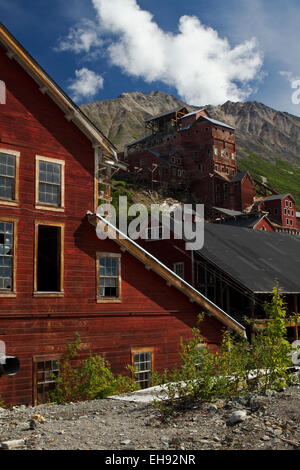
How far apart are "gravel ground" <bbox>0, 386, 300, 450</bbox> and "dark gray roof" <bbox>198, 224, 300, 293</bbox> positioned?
12.8m

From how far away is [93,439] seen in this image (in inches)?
303

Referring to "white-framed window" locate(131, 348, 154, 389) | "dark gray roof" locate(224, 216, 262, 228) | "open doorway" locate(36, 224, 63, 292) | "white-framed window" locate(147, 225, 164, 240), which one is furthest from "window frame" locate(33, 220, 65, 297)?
"dark gray roof" locate(224, 216, 262, 228)

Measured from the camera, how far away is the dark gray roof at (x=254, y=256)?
80.0 ft

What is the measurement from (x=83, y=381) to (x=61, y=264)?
13.4 feet

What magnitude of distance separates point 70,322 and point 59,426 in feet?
24.0

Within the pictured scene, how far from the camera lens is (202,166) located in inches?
3649

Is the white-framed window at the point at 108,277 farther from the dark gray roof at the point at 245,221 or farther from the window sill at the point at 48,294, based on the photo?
the dark gray roof at the point at 245,221

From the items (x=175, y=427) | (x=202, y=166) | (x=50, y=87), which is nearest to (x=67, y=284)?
(x=50, y=87)

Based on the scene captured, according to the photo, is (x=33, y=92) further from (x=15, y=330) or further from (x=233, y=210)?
(x=233, y=210)

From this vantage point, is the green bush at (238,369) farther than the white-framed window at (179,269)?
No

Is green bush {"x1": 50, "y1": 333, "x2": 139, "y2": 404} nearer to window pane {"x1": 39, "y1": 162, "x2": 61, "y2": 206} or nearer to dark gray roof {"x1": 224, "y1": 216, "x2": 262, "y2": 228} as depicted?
window pane {"x1": 39, "y1": 162, "x2": 61, "y2": 206}

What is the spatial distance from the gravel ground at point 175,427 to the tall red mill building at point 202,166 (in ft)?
254

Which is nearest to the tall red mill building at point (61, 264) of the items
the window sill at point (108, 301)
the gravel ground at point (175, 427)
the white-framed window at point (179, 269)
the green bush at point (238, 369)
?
the window sill at point (108, 301)

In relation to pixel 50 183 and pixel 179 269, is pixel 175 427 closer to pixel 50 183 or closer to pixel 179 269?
pixel 50 183
